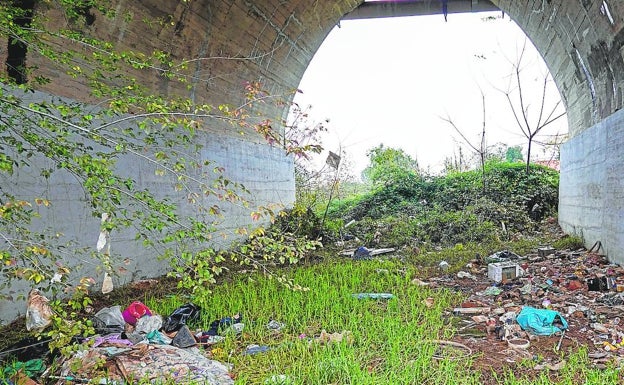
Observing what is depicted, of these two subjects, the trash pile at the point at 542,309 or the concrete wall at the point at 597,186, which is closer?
the trash pile at the point at 542,309

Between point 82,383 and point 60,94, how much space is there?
2.53 meters

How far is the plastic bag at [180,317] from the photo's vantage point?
3.03m

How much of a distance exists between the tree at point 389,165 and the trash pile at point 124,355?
8387 mm

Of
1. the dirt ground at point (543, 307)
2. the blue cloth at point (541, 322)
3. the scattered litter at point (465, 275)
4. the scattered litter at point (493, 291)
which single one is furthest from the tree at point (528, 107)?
the blue cloth at point (541, 322)

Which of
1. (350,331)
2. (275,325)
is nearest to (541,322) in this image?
(350,331)

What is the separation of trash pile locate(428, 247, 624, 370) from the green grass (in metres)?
0.17

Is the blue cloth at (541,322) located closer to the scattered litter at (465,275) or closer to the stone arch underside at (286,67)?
the scattered litter at (465,275)

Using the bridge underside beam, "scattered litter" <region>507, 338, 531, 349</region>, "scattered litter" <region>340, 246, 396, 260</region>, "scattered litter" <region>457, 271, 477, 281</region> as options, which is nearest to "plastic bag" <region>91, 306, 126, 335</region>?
"scattered litter" <region>507, 338, 531, 349</region>

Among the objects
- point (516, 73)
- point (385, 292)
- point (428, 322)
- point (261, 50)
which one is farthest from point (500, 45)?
point (428, 322)

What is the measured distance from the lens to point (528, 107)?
32.6 feet

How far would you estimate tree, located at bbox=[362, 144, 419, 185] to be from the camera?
11000 mm

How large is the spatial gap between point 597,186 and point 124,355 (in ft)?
16.8

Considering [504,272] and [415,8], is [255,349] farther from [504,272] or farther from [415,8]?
[415,8]

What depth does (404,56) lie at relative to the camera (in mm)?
15164
